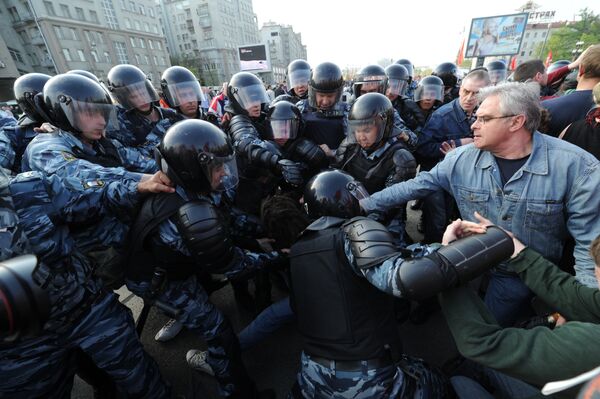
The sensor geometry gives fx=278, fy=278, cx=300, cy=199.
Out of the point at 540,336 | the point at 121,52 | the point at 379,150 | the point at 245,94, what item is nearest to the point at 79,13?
the point at 121,52

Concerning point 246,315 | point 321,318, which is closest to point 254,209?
point 246,315

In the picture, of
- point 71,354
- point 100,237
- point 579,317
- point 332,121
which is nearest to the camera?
point 579,317

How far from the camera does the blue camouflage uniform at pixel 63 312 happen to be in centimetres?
137

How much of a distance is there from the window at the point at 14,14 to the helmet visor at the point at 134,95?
141ft

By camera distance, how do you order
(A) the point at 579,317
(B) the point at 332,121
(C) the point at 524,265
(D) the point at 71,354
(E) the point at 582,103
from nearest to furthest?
(A) the point at 579,317 < (C) the point at 524,265 < (D) the point at 71,354 < (E) the point at 582,103 < (B) the point at 332,121

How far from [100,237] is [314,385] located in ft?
5.88

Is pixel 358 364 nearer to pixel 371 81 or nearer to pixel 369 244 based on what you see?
pixel 369 244

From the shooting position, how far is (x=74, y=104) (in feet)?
6.82

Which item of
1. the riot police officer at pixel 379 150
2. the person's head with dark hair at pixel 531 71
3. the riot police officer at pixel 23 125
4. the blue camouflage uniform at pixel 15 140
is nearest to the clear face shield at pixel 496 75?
the person's head with dark hair at pixel 531 71

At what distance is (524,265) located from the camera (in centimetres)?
143

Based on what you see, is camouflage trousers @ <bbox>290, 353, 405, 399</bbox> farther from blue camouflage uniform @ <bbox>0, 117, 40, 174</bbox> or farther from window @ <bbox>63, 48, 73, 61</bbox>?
window @ <bbox>63, 48, 73, 61</bbox>

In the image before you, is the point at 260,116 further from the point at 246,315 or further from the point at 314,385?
the point at 314,385

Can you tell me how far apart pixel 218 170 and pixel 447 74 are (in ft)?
18.0

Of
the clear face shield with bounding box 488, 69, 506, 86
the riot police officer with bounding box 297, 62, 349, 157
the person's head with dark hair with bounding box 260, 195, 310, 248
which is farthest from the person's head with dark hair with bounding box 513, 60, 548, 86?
the person's head with dark hair with bounding box 260, 195, 310, 248
